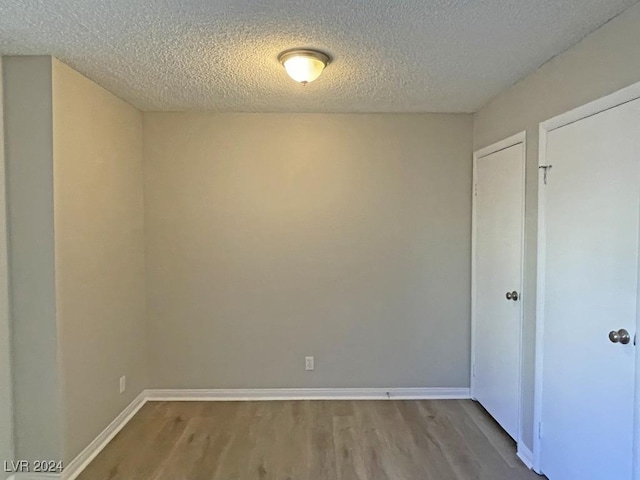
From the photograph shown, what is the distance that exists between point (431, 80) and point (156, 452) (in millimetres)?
3075

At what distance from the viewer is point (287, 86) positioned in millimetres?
3088

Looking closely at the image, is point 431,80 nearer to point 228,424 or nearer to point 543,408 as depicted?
point 543,408

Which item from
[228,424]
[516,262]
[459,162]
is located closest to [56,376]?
[228,424]

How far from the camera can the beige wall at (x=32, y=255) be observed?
2.51 metres

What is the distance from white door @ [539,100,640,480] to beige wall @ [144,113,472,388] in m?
1.31

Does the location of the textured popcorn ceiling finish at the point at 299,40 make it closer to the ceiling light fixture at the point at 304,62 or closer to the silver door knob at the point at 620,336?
the ceiling light fixture at the point at 304,62

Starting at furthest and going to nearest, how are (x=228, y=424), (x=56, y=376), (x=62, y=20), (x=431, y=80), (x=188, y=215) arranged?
1. (x=188, y=215)
2. (x=228, y=424)
3. (x=431, y=80)
4. (x=56, y=376)
5. (x=62, y=20)

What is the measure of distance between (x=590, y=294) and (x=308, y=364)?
2362 mm

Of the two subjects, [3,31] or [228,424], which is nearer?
[3,31]

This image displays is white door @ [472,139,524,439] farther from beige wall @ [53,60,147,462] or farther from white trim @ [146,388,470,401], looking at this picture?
beige wall @ [53,60,147,462]

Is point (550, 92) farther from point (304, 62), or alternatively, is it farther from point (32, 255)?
point (32, 255)

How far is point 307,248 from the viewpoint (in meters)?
3.87

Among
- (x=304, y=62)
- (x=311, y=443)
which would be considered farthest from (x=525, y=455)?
(x=304, y=62)

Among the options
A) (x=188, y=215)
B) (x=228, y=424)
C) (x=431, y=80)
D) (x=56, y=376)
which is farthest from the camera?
(x=188, y=215)
